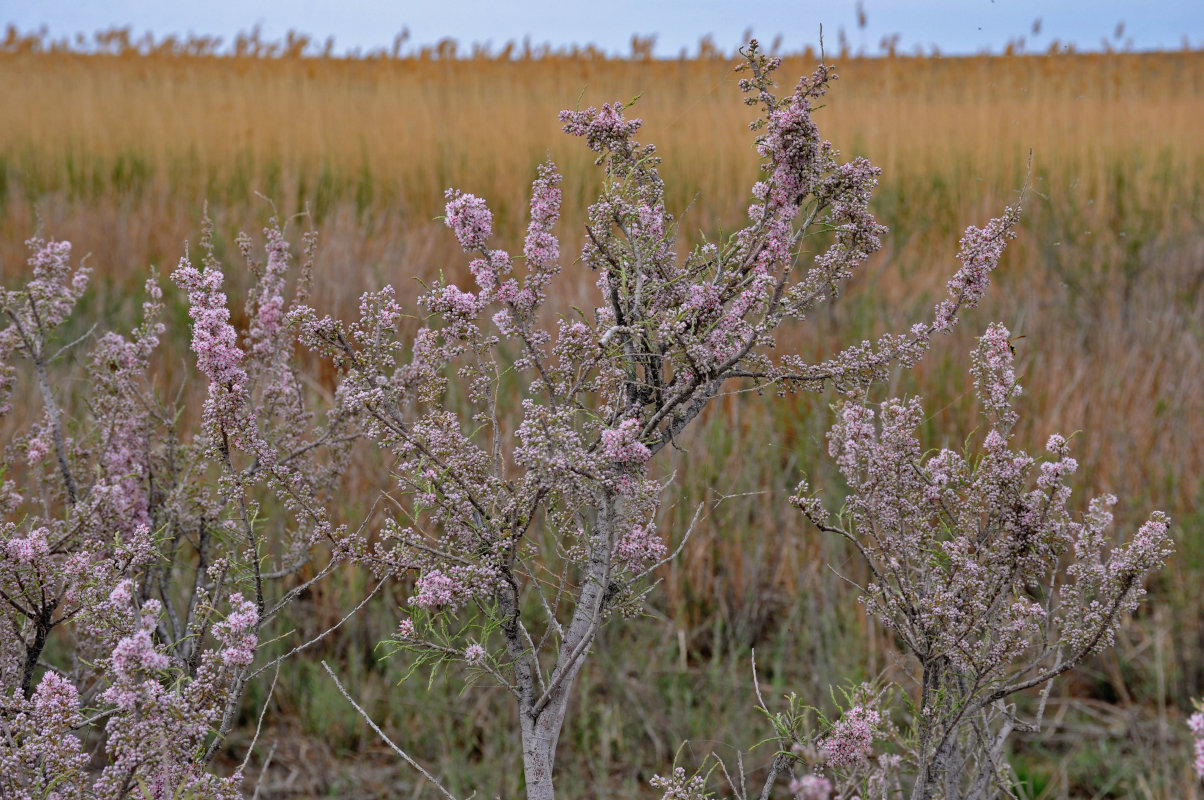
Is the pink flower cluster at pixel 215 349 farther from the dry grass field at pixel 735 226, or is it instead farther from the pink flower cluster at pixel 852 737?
the pink flower cluster at pixel 852 737

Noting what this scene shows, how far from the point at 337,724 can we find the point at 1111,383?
3658 millimetres

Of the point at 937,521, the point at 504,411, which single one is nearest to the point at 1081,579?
the point at 937,521

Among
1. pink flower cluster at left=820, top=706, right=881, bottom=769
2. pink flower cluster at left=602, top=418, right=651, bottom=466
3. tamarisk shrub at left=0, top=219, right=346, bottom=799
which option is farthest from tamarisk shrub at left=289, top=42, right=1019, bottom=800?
pink flower cluster at left=820, top=706, right=881, bottom=769

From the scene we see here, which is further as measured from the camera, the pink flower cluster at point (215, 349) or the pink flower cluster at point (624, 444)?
the pink flower cluster at point (215, 349)

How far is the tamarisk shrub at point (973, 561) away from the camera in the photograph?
1356 millimetres

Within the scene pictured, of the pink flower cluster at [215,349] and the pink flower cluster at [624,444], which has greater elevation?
the pink flower cluster at [215,349]

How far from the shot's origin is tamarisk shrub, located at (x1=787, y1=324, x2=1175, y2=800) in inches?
53.4

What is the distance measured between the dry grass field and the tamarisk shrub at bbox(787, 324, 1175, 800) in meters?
0.43

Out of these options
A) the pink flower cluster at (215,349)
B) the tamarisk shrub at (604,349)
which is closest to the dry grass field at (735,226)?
the tamarisk shrub at (604,349)

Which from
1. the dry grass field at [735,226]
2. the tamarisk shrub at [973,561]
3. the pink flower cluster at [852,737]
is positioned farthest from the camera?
the dry grass field at [735,226]

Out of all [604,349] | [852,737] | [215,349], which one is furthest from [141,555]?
[852,737]

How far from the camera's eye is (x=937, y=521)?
178 cm

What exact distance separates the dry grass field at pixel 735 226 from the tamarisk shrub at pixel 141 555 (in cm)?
60

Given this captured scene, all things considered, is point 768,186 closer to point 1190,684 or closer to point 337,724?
point 337,724
